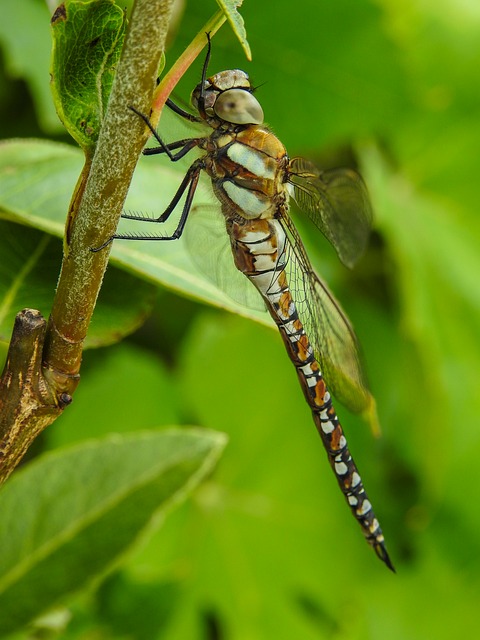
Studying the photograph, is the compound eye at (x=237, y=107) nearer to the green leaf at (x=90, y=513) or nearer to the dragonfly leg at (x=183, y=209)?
the dragonfly leg at (x=183, y=209)

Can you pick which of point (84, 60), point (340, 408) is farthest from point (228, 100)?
point (340, 408)

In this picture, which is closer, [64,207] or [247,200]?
[64,207]

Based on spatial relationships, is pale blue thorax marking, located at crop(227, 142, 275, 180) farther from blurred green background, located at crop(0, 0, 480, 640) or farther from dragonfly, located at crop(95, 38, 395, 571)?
blurred green background, located at crop(0, 0, 480, 640)

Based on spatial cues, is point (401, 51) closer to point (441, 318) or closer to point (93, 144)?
point (441, 318)

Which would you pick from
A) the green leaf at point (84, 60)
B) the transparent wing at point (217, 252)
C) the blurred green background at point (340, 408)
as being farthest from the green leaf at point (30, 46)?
the green leaf at point (84, 60)

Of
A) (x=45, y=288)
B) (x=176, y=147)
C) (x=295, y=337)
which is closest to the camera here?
(x=45, y=288)

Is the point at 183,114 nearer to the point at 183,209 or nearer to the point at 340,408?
the point at 183,209

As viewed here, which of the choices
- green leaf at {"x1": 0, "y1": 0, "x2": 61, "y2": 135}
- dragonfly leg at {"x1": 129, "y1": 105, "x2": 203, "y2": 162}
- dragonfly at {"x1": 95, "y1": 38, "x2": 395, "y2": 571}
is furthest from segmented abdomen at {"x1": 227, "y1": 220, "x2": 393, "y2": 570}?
green leaf at {"x1": 0, "y1": 0, "x2": 61, "y2": 135}
